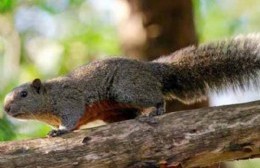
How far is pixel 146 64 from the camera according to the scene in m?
5.52

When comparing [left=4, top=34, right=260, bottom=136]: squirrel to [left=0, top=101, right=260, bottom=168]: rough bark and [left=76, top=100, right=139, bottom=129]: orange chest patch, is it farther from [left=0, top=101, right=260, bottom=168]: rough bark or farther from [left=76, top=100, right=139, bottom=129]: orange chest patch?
[left=0, top=101, right=260, bottom=168]: rough bark

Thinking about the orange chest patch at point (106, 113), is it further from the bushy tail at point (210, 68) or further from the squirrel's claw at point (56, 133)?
the squirrel's claw at point (56, 133)

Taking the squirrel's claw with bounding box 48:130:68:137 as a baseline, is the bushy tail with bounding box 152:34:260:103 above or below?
above

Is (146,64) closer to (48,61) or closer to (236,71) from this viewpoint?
(236,71)

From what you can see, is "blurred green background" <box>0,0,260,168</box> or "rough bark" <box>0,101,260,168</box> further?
"blurred green background" <box>0,0,260,168</box>

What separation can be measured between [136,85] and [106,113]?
409 millimetres

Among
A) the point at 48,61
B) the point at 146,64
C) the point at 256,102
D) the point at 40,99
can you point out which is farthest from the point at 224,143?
the point at 48,61

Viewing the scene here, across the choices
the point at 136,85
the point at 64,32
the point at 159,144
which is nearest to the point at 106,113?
the point at 136,85

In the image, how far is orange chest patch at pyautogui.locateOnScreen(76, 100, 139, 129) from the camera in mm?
5520

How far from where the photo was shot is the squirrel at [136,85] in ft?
17.2

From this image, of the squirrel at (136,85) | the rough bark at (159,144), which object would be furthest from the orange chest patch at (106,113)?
the rough bark at (159,144)

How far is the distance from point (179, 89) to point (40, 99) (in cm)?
123

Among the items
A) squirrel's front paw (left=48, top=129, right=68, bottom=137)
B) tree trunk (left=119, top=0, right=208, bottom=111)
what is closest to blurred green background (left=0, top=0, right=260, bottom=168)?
tree trunk (left=119, top=0, right=208, bottom=111)

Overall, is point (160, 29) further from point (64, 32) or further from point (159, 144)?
point (64, 32)
